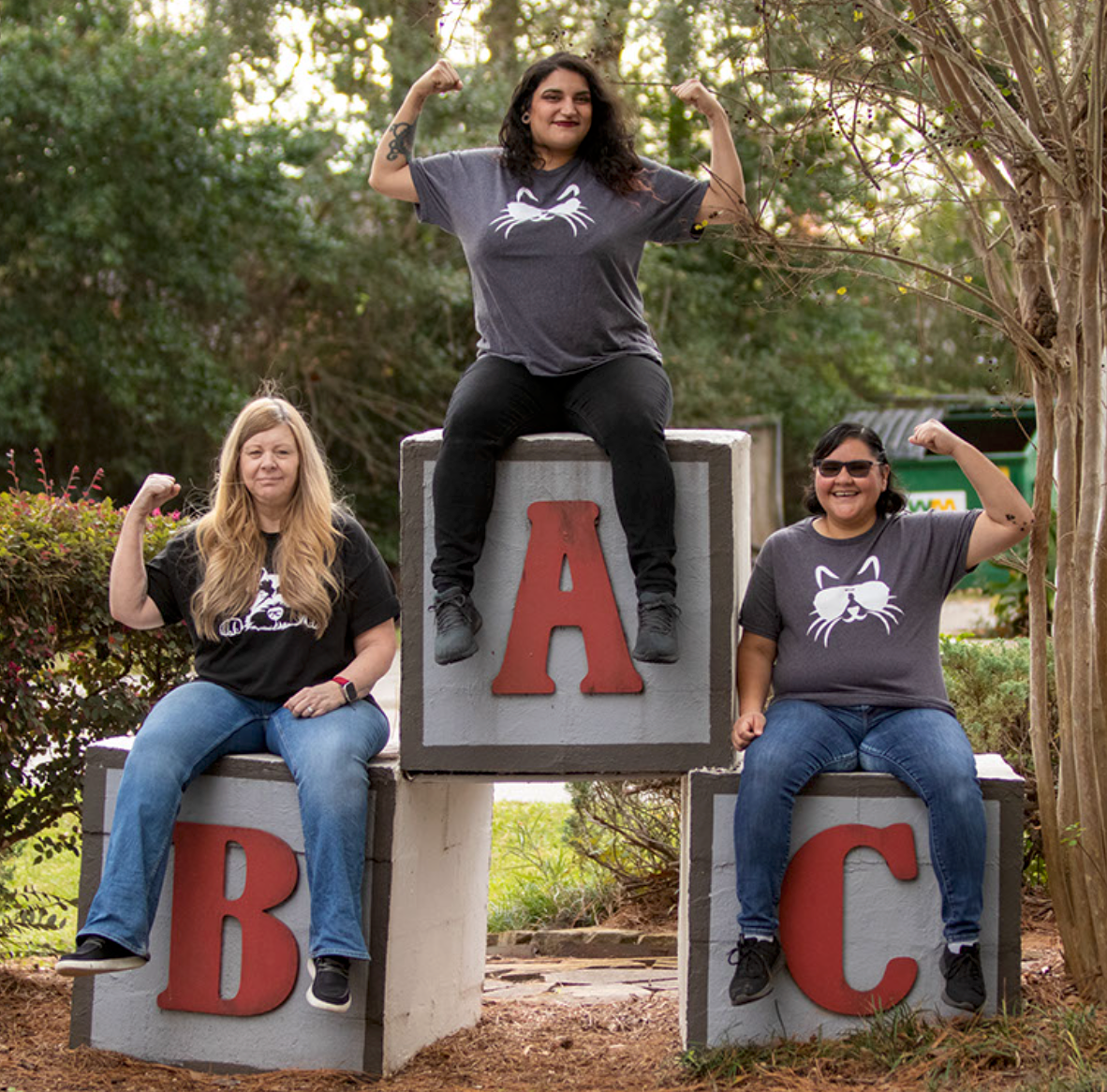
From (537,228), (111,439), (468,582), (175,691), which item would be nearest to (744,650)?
(468,582)

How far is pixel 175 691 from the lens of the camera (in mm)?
4035

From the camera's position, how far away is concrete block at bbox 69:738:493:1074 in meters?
3.90

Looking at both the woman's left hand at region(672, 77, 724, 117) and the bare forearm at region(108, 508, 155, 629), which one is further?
the bare forearm at region(108, 508, 155, 629)

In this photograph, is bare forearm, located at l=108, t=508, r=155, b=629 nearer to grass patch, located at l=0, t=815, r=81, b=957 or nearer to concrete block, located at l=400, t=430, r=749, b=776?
concrete block, located at l=400, t=430, r=749, b=776

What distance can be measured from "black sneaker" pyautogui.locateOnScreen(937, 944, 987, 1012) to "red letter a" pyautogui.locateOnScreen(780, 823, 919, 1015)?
11 centimetres

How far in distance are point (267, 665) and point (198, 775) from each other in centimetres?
33

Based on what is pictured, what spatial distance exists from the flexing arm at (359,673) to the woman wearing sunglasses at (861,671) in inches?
37.7

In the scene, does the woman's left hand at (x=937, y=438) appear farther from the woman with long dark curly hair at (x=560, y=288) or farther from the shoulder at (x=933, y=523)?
the woman with long dark curly hair at (x=560, y=288)

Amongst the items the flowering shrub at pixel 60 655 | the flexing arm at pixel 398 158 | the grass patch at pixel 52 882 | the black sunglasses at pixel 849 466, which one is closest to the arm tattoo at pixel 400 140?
the flexing arm at pixel 398 158

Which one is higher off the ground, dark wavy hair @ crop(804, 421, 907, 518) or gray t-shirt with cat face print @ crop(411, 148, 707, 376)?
gray t-shirt with cat face print @ crop(411, 148, 707, 376)

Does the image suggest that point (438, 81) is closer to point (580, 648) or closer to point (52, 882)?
point (580, 648)

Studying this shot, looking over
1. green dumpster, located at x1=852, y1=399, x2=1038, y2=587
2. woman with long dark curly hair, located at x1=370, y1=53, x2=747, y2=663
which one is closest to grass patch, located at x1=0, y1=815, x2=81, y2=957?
woman with long dark curly hair, located at x1=370, y1=53, x2=747, y2=663

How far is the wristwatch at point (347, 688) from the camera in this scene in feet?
13.1

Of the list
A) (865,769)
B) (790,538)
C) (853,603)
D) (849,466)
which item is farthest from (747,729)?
(849,466)
